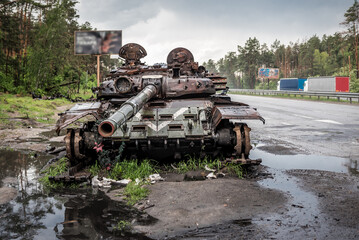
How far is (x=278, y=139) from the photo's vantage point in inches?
419

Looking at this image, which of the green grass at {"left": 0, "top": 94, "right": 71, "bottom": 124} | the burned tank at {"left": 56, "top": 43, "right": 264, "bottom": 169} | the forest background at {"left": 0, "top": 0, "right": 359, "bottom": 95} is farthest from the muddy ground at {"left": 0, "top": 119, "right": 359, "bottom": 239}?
the forest background at {"left": 0, "top": 0, "right": 359, "bottom": 95}

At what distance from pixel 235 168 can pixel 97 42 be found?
18075 millimetres

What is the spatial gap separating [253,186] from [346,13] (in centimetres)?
4783

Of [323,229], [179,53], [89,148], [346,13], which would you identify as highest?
[346,13]

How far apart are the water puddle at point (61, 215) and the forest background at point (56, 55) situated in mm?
14938

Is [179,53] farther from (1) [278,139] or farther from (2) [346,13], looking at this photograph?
(2) [346,13]

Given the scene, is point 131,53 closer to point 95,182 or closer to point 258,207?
point 95,182

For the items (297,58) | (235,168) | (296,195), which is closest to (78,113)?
(235,168)

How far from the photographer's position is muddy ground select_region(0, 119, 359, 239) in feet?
12.6

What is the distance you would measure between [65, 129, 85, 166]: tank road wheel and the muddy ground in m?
1.27

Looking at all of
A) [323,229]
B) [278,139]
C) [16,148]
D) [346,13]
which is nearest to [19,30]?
[16,148]

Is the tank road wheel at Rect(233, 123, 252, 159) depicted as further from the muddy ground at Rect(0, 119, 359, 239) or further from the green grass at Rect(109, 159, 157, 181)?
the green grass at Rect(109, 159, 157, 181)

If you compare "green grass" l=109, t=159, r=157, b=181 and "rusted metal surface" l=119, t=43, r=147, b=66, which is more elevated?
"rusted metal surface" l=119, t=43, r=147, b=66

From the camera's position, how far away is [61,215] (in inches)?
176
